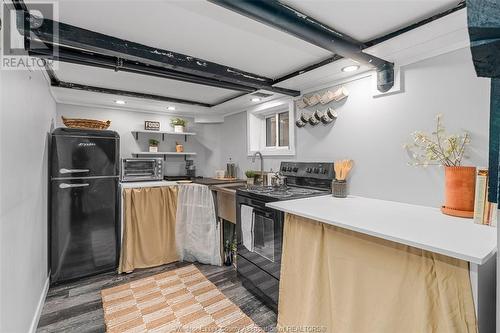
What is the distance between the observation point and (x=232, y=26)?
4.63 feet

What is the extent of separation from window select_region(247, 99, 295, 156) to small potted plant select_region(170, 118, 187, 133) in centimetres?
108

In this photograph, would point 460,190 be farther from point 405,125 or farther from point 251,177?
point 251,177

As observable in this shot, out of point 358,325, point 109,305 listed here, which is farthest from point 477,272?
point 109,305

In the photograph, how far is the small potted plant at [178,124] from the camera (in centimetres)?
357

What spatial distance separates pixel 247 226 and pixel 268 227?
0.92ft

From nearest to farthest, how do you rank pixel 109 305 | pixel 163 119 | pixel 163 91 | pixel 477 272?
pixel 477 272 < pixel 109 305 < pixel 163 91 < pixel 163 119

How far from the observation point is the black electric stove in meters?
1.91

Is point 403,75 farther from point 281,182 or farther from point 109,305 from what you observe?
point 109,305

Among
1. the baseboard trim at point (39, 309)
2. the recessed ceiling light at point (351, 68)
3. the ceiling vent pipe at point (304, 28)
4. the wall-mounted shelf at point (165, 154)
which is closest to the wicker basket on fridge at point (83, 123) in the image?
the wall-mounted shelf at point (165, 154)

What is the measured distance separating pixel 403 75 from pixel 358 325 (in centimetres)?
172

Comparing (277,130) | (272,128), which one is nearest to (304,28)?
(277,130)

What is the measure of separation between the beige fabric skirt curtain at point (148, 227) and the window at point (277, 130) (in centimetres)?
142

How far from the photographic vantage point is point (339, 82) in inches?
85.7

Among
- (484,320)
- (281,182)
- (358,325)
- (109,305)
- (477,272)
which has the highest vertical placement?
(281,182)
